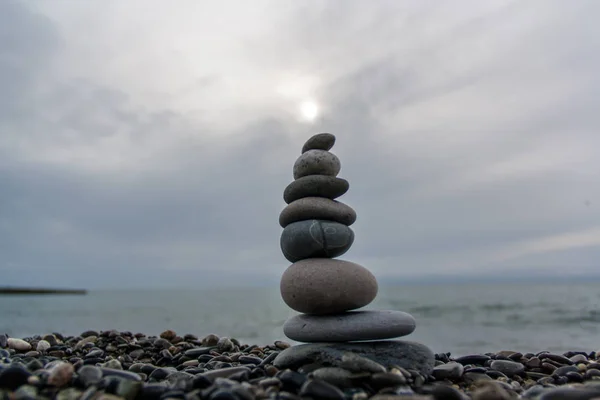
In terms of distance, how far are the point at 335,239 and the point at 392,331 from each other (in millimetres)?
1500

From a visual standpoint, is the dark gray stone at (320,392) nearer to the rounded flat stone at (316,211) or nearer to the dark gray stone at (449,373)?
the dark gray stone at (449,373)

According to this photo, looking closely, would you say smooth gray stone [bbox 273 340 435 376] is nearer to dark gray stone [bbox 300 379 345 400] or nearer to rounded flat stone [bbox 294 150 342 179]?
dark gray stone [bbox 300 379 345 400]

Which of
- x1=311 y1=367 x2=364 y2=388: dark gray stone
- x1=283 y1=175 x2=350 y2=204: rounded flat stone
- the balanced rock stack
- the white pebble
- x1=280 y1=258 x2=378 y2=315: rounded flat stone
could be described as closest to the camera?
→ x1=311 y1=367 x2=364 y2=388: dark gray stone

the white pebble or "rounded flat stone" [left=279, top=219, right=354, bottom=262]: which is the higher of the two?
"rounded flat stone" [left=279, top=219, right=354, bottom=262]

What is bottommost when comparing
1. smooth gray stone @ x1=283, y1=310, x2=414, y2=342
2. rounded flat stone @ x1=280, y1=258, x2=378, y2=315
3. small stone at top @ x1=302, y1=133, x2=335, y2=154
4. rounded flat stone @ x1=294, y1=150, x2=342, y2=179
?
smooth gray stone @ x1=283, y1=310, x2=414, y2=342

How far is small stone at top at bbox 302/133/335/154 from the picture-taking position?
713cm

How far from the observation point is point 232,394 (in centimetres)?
369

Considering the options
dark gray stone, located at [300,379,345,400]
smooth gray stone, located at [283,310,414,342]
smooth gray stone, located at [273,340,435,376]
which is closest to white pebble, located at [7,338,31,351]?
smooth gray stone, located at [273,340,435,376]

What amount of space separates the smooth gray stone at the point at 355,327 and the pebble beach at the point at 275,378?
0.38 meters

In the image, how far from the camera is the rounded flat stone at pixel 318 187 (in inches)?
267

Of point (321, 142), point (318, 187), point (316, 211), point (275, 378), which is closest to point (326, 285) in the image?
point (316, 211)

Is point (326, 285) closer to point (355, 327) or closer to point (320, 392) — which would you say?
point (355, 327)

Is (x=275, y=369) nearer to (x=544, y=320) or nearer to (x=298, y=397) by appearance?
(x=298, y=397)

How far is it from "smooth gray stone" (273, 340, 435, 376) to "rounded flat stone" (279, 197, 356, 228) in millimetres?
1847
